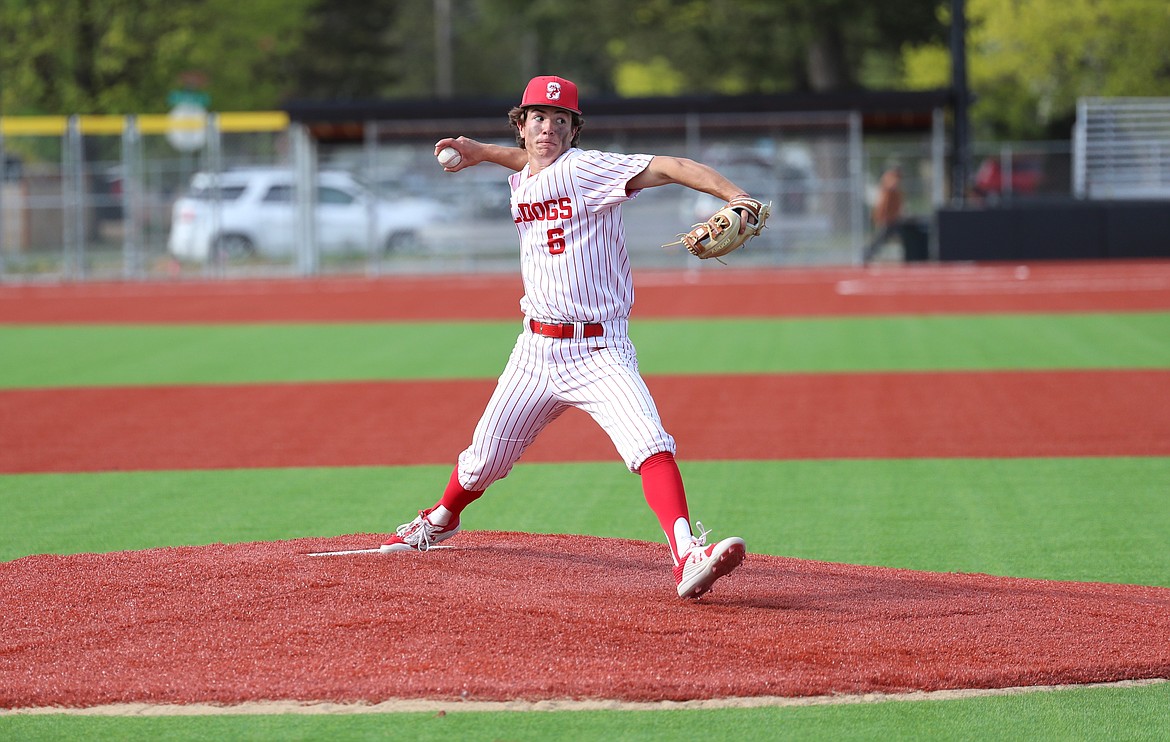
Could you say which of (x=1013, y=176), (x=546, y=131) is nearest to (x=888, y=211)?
(x=1013, y=176)

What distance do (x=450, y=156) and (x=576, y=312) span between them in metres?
0.98

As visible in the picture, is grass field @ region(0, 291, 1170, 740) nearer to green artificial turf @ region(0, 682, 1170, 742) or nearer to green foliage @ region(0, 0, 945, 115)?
green artificial turf @ region(0, 682, 1170, 742)

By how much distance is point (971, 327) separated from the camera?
1752 centimetres

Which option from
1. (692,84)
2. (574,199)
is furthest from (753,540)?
(692,84)

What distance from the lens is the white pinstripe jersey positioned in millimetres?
5527

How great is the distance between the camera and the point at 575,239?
18.4 ft

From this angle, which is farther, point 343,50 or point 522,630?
point 343,50

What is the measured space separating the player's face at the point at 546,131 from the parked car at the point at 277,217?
24.4 meters

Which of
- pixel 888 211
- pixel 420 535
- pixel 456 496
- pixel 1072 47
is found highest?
pixel 1072 47

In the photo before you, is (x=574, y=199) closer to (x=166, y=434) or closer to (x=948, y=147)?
(x=166, y=434)

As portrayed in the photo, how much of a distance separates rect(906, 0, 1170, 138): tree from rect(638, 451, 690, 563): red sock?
3480cm

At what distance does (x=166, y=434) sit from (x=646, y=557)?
5.56m

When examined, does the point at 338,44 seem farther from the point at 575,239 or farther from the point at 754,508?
the point at 575,239

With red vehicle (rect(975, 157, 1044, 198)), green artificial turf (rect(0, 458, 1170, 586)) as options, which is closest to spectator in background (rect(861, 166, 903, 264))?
red vehicle (rect(975, 157, 1044, 198))
